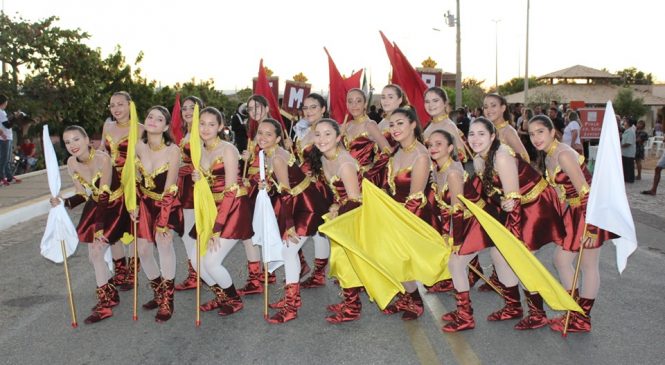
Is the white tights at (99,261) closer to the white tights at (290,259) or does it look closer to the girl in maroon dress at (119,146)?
the girl in maroon dress at (119,146)

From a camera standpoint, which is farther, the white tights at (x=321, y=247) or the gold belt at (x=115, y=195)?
the white tights at (x=321, y=247)

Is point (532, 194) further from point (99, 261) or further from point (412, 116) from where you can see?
point (99, 261)

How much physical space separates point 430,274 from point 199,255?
2.01 meters

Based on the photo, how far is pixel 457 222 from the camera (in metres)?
5.19

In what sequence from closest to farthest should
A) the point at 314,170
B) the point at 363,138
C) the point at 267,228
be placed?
the point at 267,228, the point at 314,170, the point at 363,138

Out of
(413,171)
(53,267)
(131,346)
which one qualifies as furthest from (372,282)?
(53,267)

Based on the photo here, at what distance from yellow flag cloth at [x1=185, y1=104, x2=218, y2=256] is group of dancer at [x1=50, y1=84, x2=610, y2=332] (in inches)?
2.8

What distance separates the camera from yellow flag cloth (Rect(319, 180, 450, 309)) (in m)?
5.23

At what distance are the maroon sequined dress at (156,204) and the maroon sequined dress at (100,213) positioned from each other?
0.22 m

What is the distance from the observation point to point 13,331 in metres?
5.36

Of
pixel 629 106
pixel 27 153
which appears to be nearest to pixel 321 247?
pixel 27 153

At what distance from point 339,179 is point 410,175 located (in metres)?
0.64

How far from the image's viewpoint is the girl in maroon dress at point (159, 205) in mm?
5559

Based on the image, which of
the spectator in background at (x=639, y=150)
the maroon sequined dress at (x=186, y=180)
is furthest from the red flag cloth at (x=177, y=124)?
the spectator in background at (x=639, y=150)
